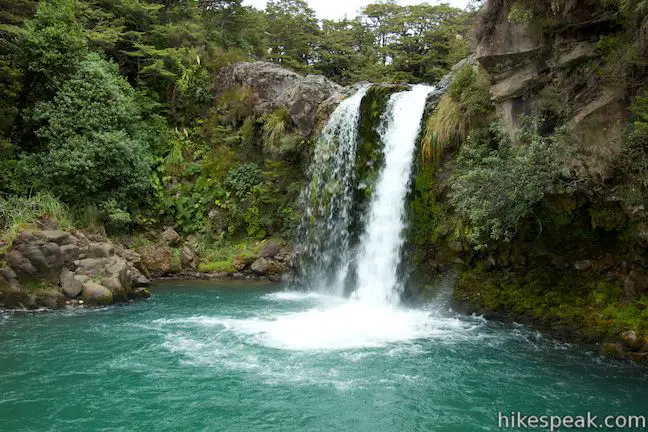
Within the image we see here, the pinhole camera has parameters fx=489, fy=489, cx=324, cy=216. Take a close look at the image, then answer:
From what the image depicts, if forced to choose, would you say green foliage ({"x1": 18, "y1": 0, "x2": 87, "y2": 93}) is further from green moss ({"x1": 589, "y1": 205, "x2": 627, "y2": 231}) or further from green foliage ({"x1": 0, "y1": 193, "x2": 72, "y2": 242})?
green moss ({"x1": 589, "y1": 205, "x2": 627, "y2": 231})

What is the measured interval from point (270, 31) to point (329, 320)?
2251cm

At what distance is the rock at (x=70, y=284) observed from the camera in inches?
493

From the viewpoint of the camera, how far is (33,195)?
15586 mm


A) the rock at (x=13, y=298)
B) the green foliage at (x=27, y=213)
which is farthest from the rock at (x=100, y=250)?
the rock at (x=13, y=298)

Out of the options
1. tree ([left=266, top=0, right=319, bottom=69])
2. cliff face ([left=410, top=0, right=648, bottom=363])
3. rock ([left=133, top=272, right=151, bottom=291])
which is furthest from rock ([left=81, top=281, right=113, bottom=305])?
tree ([left=266, top=0, right=319, bottom=69])

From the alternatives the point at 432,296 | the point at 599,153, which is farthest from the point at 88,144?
the point at 599,153

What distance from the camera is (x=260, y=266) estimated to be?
17375mm

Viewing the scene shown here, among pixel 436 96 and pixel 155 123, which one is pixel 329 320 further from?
pixel 155 123

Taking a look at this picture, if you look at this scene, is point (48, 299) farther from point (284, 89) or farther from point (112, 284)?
point (284, 89)

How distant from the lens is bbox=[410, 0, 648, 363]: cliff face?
899 cm

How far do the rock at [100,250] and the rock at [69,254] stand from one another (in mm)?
553

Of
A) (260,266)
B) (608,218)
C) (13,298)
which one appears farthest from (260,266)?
(608,218)

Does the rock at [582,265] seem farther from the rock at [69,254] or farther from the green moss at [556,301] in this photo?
the rock at [69,254]

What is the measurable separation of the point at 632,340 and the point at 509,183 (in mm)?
3525
